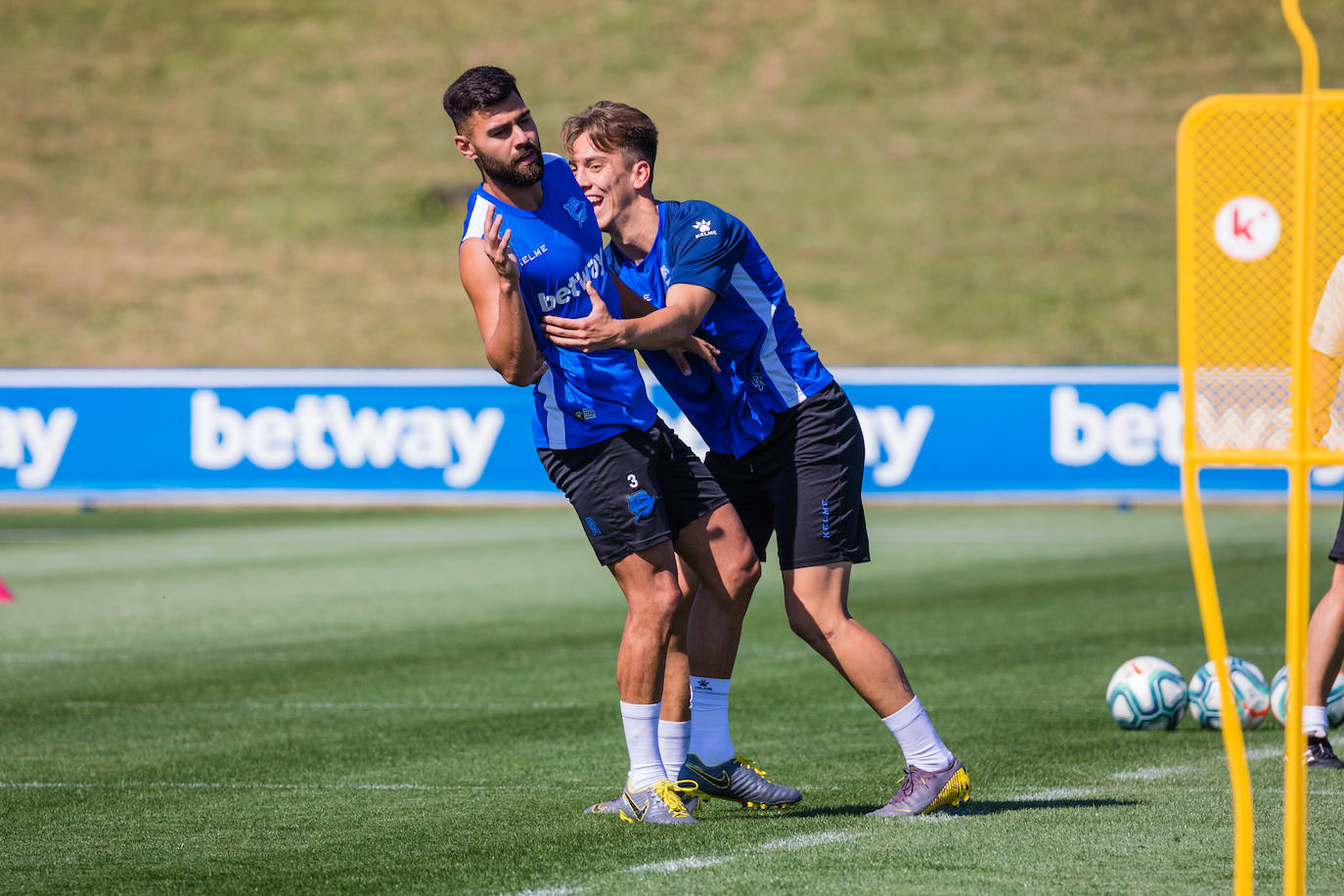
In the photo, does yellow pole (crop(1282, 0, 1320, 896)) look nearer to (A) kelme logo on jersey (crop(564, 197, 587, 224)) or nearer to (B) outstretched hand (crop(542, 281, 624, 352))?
(B) outstretched hand (crop(542, 281, 624, 352))

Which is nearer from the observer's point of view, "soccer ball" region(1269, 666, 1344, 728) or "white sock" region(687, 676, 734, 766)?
"white sock" region(687, 676, 734, 766)

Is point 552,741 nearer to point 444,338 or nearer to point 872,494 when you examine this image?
point 872,494

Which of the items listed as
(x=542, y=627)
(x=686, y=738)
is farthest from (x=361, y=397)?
(x=686, y=738)

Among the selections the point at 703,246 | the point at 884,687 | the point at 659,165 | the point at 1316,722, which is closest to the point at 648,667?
the point at 884,687

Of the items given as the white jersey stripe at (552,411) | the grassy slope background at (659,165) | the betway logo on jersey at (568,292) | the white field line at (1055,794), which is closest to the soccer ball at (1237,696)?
the white field line at (1055,794)

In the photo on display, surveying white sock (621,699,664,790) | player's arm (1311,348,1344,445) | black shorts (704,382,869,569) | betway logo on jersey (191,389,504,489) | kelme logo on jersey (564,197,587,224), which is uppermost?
kelme logo on jersey (564,197,587,224)

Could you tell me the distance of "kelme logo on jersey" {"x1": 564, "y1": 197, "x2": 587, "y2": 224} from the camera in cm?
623

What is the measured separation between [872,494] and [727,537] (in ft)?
52.9

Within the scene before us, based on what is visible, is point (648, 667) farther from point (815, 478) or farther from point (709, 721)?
point (815, 478)

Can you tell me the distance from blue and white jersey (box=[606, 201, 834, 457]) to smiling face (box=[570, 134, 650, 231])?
126 mm

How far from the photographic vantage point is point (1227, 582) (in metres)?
14.9

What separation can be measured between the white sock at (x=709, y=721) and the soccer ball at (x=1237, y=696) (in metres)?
2.63

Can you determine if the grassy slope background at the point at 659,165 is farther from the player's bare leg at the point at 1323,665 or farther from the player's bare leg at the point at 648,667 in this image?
the player's bare leg at the point at 648,667

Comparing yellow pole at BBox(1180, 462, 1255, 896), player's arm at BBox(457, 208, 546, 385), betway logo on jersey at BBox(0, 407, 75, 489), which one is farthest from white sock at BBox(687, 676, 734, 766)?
betway logo on jersey at BBox(0, 407, 75, 489)
